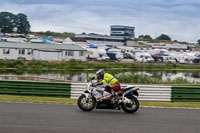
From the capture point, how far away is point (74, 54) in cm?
5866

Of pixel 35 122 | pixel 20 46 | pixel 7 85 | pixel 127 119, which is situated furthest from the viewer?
pixel 20 46

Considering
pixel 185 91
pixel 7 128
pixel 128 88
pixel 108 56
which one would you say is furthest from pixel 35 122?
pixel 108 56

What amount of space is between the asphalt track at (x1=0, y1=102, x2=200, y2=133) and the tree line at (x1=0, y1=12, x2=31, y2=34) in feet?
353

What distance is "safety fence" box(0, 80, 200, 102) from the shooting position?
1691cm

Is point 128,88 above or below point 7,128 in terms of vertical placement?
above

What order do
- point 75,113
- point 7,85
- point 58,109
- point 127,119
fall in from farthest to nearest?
point 7,85 < point 58,109 < point 75,113 < point 127,119

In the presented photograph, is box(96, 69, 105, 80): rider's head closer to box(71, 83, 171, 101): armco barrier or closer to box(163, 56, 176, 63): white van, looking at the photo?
box(71, 83, 171, 101): armco barrier

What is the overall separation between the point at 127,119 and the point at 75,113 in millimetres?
1833

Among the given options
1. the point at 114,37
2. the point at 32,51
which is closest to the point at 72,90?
the point at 32,51

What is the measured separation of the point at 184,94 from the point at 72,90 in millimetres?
5677

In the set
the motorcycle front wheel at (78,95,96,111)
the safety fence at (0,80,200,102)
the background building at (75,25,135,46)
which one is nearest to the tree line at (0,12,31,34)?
the background building at (75,25,135,46)

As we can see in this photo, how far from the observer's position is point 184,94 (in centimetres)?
1728

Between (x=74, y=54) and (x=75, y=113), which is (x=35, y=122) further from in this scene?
(x=74, y=54)

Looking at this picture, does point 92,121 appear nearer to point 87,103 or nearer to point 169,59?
point 87,103
